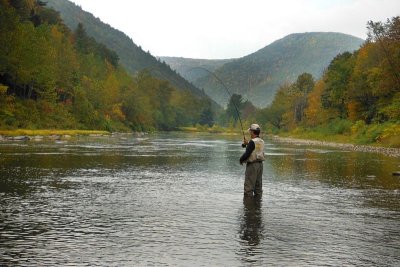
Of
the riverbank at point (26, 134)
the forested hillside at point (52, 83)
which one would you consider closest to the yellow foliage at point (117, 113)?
the forested hillside at point (52, 83)

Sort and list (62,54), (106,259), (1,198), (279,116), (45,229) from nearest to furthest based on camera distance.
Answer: (106,259)
(45,229)
(1,198)
(62,54)
(279,116)

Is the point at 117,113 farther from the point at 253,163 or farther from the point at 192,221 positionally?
the point at 192,221

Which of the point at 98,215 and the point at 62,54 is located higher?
the point at 62,54

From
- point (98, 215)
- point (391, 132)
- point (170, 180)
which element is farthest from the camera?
point (391, 132)

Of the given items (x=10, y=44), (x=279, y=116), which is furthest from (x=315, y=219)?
(x=279, y=116)

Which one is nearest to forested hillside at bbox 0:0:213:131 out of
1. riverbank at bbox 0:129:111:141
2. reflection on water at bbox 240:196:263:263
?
riverbank at bbox 0:129:111:141

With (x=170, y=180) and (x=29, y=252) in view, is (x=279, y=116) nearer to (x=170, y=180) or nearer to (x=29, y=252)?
(x=170, y=180)

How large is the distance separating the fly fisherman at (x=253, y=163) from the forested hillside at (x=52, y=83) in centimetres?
5577

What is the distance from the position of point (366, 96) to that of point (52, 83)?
176 ft

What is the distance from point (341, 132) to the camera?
267 ft

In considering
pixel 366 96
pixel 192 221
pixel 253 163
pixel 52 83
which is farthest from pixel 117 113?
pixel 192 221

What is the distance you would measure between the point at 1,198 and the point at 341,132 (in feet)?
239

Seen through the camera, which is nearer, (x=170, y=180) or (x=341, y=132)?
(x=170, y=180)

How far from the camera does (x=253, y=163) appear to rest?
1628 cm
